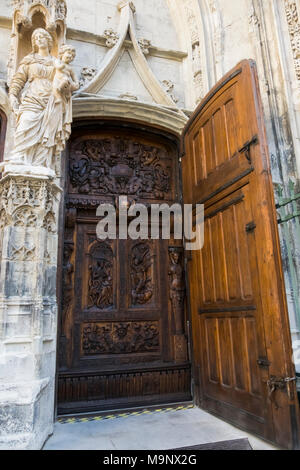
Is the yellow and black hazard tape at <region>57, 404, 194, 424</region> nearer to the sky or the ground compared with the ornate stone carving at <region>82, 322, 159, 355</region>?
nearer to the ground

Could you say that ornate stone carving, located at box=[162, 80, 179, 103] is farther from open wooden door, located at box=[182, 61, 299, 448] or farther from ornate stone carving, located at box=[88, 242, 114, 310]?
ornate stone carving, located at box=[88, 242, 114, 310]

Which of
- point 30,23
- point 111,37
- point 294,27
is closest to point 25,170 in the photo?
point 30,23

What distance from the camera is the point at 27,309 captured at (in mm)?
2656

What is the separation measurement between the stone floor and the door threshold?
103 millimetres

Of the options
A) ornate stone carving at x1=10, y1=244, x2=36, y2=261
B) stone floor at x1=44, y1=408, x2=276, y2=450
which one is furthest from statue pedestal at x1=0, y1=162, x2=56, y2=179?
stone floor at x1=44, y1=408, x2=276, y2=450

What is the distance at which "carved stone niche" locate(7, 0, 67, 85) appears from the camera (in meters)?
3.31

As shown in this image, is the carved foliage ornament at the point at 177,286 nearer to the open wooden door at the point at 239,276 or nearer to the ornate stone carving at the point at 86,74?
the open wooden door at the point at 239,276

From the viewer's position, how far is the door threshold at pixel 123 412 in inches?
124

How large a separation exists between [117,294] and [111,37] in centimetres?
295

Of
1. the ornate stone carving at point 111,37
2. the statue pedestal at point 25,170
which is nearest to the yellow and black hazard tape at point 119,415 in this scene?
the statue pedestal at point 25,170

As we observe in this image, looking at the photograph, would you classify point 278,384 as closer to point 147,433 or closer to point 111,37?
point 147,433

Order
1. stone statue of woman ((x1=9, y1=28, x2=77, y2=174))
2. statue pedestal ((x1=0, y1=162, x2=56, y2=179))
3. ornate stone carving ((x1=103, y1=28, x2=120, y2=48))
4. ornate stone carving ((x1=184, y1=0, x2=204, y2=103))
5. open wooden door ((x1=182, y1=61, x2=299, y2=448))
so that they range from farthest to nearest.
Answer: ornate stone carving ((x1=184, y1=0, x2=204, y2=103)) → ornate stone carving ((x1=103, y1=28, x2=120, y2=48)) → stone statue of woman ((x1=9, y1=28, x2=77, y2=174)) → statue pedestal ((x1=0, y1=162, x2=56, y2=179)) → open wooden door ((x1=182, y1=61, x2=299, y2=448))

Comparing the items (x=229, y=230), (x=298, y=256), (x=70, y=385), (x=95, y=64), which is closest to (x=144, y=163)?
(x=95, y=64)
